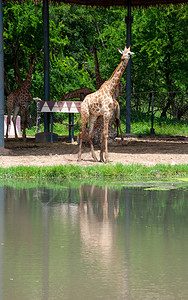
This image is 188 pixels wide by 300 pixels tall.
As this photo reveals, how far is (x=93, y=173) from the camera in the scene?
41.5 ft

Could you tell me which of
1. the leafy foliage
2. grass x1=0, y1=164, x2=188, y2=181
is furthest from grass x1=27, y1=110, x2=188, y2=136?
grass x1=0, y1=164, x2=188, y2=181

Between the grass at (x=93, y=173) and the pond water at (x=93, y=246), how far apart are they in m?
2.29

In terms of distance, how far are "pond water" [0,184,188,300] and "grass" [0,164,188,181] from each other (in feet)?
7.51

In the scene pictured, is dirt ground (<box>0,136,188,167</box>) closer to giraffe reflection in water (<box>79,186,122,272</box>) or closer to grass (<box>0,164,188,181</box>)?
grass (<box>0,164,188,181</box>)

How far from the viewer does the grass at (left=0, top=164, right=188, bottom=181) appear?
40.9 feet

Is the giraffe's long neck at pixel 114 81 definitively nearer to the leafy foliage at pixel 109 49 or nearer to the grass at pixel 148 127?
the grass at pixel 148 127

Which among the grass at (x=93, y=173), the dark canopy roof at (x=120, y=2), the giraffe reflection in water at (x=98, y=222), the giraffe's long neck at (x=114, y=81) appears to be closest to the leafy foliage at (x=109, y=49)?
the dark canopy roof at (x=120, y=2)

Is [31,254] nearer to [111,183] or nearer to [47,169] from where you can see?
[111,183]

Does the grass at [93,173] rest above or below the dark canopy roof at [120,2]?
below

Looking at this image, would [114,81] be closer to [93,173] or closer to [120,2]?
[93,173]

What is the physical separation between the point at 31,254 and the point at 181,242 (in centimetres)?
162

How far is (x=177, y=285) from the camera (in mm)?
5070

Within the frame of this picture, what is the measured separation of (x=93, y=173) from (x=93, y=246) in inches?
246

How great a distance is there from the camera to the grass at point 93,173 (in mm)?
12477
